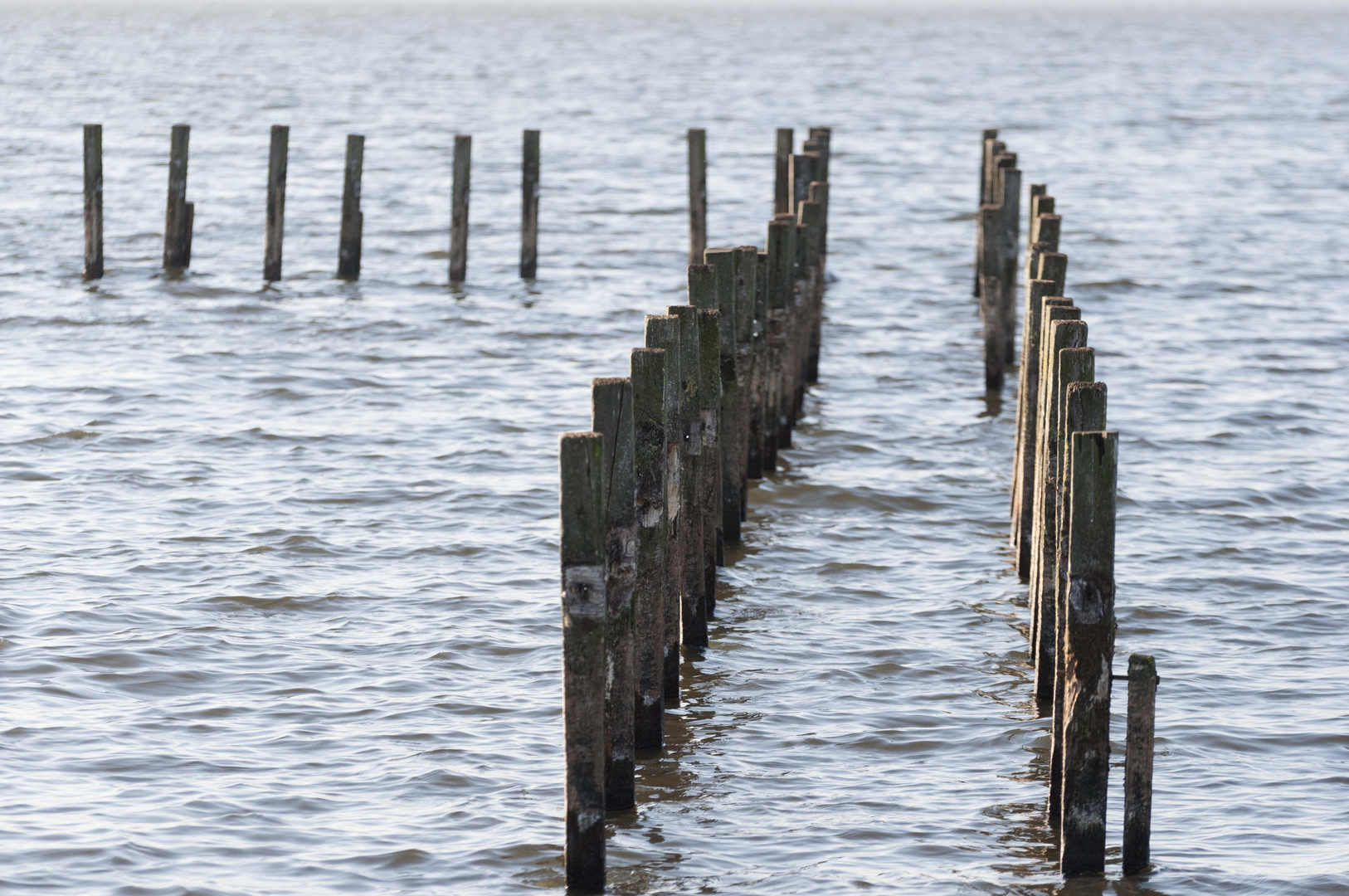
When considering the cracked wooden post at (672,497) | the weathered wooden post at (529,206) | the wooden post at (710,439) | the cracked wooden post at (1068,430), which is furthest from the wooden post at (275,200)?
the cracked wooden post at (1068,430)

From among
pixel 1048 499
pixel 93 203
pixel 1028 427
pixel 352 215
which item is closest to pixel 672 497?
pixel 1048 499

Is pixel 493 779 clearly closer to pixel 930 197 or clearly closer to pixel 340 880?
pixel 340 880

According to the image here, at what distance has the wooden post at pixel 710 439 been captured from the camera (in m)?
9.66

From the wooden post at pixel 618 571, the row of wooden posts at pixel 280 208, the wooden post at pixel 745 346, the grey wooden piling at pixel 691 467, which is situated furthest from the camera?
the row of wooden posts at pixel 280 208

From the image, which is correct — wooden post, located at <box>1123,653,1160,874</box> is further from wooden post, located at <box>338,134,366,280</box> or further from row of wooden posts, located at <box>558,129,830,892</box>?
wooden post, located at <box>338,134,366,280</box>

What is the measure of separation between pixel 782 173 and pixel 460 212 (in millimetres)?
4229

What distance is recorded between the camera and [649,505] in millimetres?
7770

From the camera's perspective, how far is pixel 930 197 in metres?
30.1

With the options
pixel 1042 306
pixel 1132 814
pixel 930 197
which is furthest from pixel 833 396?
pixel 930 197

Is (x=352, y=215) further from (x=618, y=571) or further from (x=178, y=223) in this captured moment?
(x=618, y=571)

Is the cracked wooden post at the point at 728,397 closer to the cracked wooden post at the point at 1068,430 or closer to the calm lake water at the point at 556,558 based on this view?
the calm lake water at the point at 556,558

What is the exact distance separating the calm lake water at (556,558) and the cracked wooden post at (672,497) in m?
0.38

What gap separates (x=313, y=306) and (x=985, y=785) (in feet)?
44.9

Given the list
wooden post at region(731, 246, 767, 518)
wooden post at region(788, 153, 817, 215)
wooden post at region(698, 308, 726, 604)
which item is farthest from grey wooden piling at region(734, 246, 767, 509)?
wooden post at region(788, 153, 817, 215)
